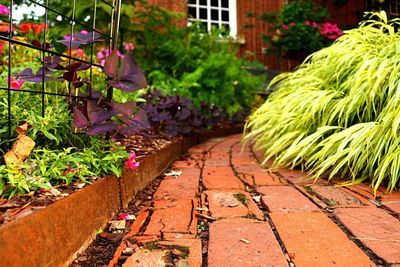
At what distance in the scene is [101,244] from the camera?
1168mm

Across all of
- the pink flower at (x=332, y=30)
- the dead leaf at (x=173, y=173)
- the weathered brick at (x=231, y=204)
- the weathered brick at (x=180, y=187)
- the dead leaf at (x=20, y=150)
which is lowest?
the weathered brick at (x=231, y=204)

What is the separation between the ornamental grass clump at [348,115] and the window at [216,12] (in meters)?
5.98

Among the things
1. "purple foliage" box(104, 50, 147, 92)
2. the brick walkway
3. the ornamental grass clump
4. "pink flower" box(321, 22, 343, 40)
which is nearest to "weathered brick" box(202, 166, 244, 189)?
the brick walkway

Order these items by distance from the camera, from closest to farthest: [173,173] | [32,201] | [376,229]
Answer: [32,201] < [376,229] < [173,173]

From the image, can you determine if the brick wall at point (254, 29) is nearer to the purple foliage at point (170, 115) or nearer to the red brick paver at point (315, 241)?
the purple foliage at point (170, 115)

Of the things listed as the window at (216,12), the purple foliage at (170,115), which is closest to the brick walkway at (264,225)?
the purple foliage at (170,115)

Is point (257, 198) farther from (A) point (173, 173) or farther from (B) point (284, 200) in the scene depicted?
(A) point (173, 173)

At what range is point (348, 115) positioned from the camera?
200cm

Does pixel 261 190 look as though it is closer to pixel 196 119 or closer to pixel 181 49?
pixel 196 119

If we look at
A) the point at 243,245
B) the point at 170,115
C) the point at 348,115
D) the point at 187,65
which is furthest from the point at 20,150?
the point at 187,65

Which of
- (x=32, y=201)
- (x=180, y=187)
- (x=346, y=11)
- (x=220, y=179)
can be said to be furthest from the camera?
(x=346, y=11)

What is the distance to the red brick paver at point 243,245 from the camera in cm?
99

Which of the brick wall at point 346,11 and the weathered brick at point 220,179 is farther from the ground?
the brick wall at point 346,11

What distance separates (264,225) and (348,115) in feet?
3.36
